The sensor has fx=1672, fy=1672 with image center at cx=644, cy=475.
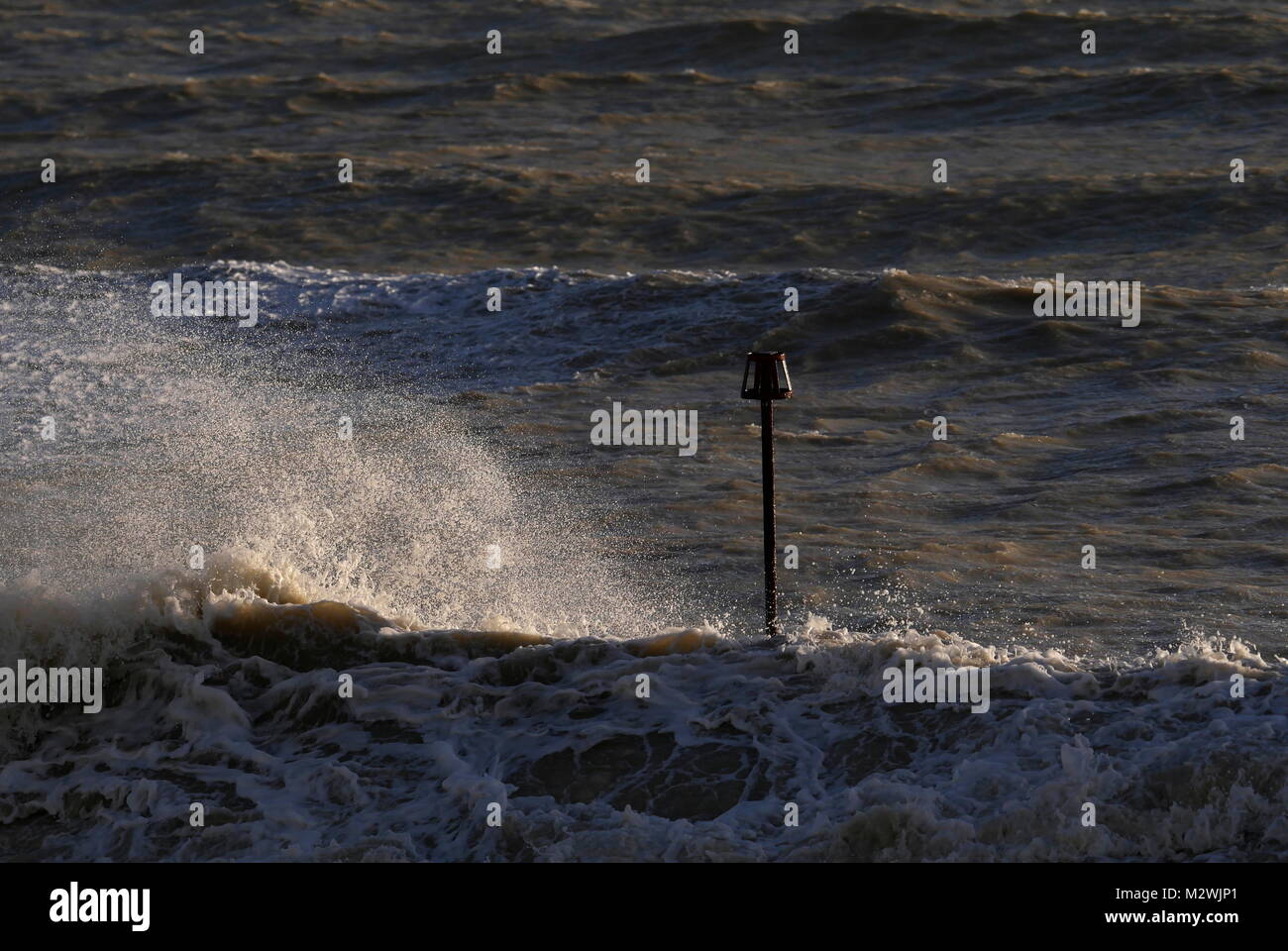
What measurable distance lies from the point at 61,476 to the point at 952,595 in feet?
21.6

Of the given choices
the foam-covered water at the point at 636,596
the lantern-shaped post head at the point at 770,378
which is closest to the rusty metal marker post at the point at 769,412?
the lantern-shaped post head at the point at 770,378

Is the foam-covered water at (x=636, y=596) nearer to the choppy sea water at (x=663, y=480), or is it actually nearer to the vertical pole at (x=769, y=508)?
the choppy sea water at (x=663, y=480)

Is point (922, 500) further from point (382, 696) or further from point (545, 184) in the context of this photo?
point (545, 184)

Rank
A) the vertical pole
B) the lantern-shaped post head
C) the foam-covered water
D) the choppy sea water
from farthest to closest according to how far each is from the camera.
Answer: the vertical pole, the lantern-shaped post head, the choppy sea water, the foam-covered water

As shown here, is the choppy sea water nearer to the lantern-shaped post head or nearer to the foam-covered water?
the foam-covered water

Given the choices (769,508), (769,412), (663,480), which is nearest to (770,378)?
(769,412)

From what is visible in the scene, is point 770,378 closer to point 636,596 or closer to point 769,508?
point 769,508

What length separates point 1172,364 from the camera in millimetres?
15023

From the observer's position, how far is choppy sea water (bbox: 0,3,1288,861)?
283 inches

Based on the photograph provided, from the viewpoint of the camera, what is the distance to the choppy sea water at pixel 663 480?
23.6ft

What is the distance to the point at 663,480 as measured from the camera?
1234 centimetres

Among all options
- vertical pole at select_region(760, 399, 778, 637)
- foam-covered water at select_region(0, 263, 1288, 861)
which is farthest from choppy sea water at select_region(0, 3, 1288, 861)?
vertical pole at select_region(760, 399, 778, 637)

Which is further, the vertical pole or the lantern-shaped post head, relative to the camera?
the vertical pole
